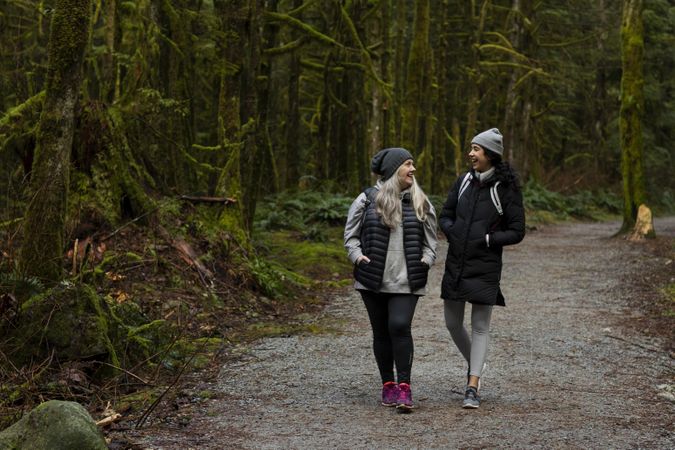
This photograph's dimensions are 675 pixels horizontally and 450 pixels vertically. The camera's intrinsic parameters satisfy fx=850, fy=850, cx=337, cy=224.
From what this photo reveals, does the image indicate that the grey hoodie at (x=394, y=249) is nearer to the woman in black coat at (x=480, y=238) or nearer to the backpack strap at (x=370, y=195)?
the backpack strap at (x=370, y=195)

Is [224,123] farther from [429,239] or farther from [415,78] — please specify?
[415,78]

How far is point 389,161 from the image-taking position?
6.91 metres

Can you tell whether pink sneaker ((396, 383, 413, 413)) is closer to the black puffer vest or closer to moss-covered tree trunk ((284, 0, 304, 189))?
the black puffer vest

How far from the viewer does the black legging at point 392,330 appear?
22.1 feet

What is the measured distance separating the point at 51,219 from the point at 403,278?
10.3 ft

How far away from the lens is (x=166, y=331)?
337 inches

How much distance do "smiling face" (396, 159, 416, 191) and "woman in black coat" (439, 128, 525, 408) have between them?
475 mm

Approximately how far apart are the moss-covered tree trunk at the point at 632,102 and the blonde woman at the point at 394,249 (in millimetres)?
16841

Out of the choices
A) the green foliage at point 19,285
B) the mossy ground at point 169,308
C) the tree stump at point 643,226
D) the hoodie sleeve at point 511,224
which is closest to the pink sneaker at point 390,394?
the hoodie sleeve at point 511,224

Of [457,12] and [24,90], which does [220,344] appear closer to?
[24,90]

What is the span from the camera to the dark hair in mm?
6820

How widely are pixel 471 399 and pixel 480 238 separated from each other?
1266 mm

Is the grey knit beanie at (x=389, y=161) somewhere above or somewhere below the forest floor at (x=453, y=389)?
above

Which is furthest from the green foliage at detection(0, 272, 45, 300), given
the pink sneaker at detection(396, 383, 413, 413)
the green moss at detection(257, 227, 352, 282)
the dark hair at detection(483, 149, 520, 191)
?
the green moss at detection(257, 227, 352, 282)
